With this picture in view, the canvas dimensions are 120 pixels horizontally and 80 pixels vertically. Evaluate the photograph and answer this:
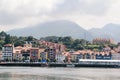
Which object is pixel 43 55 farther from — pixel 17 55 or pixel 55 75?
pixel 55 75

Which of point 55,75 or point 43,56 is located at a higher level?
point 43,56

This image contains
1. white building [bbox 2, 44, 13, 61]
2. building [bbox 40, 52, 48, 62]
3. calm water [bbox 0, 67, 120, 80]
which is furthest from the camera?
white building [bbox 2, 44, 13, 61]

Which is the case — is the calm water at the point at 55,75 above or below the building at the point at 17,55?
below

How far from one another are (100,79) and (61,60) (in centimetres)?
10077

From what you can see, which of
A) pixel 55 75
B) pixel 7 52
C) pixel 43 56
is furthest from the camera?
pixel 7 52

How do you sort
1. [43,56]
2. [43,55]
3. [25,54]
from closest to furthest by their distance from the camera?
[43,56]
[43,55]
[25,54]

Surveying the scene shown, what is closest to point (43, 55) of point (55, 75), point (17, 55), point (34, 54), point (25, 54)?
point (34, 54)

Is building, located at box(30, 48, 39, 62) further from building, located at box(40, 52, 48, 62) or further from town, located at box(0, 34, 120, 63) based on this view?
building, located at box(40, 52, 48, 62)

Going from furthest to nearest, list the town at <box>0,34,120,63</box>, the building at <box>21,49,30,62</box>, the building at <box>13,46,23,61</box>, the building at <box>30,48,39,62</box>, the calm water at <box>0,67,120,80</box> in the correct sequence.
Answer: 1. the building at <box>30,48,39,62</box>
2. the building at <box>21,49,30,62</box>
3. the building at <box>13,46,23,61</box>
4. the town at <box>0,34,120,63</box>
5. the calm water at <box>0,67,120,80</box>

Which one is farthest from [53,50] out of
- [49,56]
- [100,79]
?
[100,79]

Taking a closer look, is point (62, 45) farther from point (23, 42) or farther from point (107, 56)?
point (107, 56)

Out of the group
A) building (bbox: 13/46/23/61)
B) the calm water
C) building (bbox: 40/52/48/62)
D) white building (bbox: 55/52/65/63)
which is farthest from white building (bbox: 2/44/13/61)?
the calm water

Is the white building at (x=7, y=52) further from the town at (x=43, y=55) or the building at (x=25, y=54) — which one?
the building at (x=25, y=54)

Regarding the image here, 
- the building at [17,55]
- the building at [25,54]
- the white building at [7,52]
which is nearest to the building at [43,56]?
the building at [25,54]
